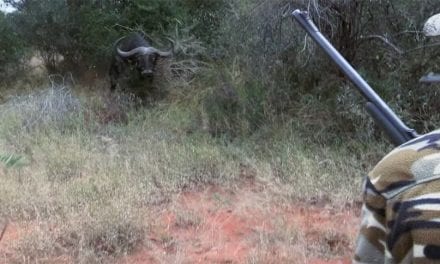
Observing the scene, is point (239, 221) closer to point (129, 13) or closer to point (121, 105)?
point (121, 105)

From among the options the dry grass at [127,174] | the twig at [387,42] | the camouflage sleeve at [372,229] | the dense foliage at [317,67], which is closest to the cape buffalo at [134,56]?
the dense foliage at [317,67]

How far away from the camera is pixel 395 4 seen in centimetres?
709

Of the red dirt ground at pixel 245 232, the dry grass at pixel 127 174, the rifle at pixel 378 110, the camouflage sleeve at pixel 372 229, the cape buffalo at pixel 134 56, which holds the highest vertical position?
the cape buffalo at pixel 134 56

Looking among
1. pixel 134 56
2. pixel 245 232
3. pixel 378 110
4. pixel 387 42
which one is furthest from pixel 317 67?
pixel 378 110

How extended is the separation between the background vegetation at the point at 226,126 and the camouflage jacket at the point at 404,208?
2.60m

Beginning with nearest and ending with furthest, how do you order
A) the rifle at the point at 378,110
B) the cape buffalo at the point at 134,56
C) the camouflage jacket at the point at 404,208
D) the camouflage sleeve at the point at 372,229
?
1. the camouflage jacket at the point at 404,208
2. the camouflage sleeve at the point at 372,229
3. the rifle at the point at 378,110
4. the cape buffalo at the point at 134,56

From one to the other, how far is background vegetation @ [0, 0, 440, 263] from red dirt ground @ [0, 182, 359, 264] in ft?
0.56

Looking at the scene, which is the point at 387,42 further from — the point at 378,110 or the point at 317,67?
the point at 378,110

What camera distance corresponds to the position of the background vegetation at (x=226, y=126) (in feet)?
16.8

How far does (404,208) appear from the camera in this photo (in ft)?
2.56

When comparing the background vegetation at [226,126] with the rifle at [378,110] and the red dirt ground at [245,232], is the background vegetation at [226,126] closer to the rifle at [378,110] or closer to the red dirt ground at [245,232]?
the red dirt ground at [245,232]

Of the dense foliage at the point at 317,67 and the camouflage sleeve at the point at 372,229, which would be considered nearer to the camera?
the camouflage sleeve at the point at 372,229

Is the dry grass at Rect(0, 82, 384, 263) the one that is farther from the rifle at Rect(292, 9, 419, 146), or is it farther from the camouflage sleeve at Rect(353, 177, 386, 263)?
the camouflage sleeve at Rect(353, 177, 386, 263)

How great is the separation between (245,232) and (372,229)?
3.84 meters
